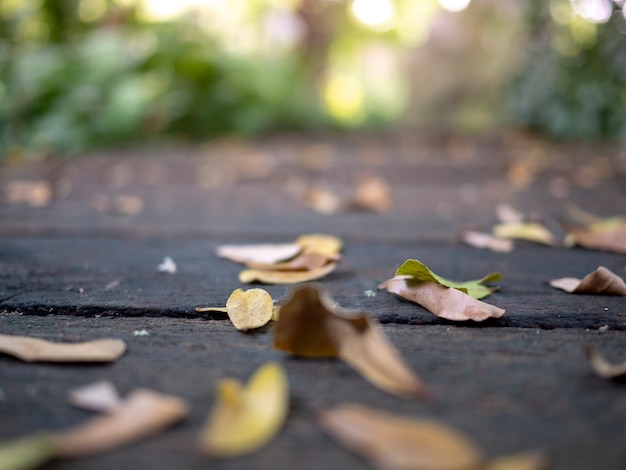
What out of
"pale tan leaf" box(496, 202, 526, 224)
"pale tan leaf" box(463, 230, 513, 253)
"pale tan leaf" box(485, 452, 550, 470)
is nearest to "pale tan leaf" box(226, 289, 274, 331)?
"pale tan leaf" box(485, 452, 550, 470)

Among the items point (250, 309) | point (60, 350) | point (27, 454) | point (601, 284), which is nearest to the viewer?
point (27, 454)

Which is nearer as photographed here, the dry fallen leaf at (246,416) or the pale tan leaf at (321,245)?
the dry fallen leaf at (246,416)

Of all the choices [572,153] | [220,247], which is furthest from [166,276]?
[572,153]

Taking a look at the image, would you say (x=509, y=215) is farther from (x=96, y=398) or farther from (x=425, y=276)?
(x=96, y=398)

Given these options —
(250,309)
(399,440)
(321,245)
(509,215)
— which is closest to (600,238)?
(509,215)

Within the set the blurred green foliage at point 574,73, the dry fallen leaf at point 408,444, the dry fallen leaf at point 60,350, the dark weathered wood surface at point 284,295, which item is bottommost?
the dark weathered wood surface at point 284,295

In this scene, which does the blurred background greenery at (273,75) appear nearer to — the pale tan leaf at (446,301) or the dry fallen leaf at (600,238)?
the dry fallen leaf at (600,238)

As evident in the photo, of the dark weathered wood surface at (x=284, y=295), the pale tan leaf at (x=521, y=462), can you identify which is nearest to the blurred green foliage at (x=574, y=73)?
the dark weathered wood surface at (x=284, y=295)
